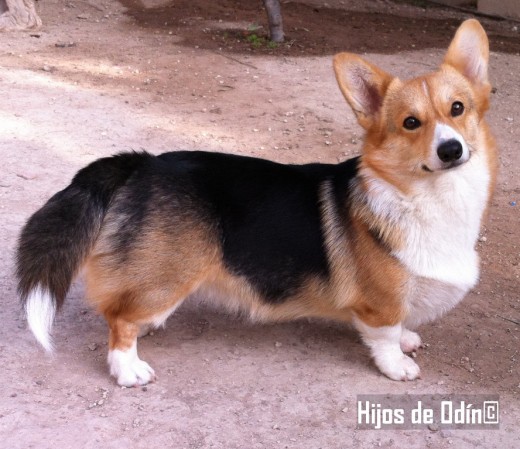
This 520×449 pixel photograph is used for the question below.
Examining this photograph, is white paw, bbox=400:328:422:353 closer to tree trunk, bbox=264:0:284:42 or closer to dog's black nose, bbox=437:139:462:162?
dog's black nose, bbox=437:139:462:162

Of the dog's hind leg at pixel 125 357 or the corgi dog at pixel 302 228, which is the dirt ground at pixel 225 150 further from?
the corgi dog at pixel 302 228

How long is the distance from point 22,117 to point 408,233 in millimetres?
3623

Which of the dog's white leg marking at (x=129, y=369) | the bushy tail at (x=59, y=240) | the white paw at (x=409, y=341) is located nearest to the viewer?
the bushy tail at (x=59, y=240)

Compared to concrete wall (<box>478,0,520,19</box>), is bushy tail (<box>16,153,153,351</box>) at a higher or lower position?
higher

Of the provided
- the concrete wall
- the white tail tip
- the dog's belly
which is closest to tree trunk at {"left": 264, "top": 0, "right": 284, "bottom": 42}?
the concrete wall

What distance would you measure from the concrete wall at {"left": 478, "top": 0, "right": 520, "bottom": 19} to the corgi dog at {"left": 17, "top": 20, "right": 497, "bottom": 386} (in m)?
6.25

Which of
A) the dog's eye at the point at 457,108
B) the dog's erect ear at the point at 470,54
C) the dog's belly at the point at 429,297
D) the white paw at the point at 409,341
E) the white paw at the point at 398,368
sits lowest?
the white paw at the point at 409,341

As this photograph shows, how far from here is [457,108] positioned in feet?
9.98

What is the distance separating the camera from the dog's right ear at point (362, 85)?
124 inches

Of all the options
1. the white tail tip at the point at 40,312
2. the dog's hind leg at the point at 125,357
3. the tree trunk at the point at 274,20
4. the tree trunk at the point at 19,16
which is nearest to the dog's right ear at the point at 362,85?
the dog's hind leg at the point at 125,357

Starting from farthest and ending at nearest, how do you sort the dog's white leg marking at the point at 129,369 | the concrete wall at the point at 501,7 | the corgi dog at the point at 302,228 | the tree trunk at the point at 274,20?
the concrete wall at the point at 501,7
the tree trunk at the point at 274,20
the dog's white leg marking at the point at 129,369
the corgi dog at the point at 302,228

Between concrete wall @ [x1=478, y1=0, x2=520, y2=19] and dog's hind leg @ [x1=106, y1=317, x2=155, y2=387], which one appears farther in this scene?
concrete wall @ [x1=478, y1=0, x2=520, y2=19]

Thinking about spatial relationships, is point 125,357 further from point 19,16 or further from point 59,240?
point 19,16

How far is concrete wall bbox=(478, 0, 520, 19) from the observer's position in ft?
29.2
